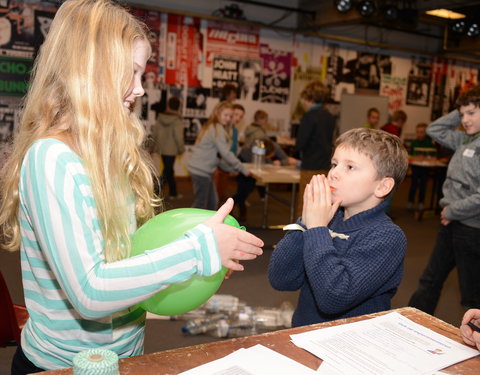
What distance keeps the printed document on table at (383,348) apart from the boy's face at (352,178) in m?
0.43

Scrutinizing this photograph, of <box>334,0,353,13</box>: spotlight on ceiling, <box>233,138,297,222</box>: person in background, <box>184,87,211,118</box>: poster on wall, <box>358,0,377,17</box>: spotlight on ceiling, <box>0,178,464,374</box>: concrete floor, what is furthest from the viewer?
<box>184,87,211,118</box>: poster on wall

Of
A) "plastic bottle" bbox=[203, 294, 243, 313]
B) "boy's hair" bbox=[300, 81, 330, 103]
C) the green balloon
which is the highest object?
"boy's hair" bbox=[300, 81, 330, 103]

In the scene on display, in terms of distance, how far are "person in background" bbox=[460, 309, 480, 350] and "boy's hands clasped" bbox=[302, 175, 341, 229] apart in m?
0.46

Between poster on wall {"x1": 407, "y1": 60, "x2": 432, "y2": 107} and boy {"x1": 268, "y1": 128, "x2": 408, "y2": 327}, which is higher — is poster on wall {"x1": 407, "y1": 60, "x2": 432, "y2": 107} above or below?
above

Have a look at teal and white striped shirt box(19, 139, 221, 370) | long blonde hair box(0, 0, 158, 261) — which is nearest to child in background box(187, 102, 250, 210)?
long blonde hair box(0, 0, 158, 261)

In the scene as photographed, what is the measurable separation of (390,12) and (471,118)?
6.11 meters

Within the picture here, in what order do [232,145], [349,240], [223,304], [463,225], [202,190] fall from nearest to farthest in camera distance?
[349,240] < [463,225] < [223,304] < [202,190] < [232,145]

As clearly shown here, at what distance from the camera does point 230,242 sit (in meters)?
1.01

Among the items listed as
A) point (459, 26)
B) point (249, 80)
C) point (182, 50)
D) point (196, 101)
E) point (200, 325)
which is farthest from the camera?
point (249, 80)

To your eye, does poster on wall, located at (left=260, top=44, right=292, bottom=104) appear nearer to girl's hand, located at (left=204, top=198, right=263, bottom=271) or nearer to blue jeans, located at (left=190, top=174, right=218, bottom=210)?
blue jeans, located at (left=190, top=174, right=218, bottom=210)

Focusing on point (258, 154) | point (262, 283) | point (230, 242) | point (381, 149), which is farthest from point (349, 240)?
point (258, 154)

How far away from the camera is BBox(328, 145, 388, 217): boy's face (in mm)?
1542

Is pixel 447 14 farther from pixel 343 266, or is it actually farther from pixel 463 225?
pixel 343 266

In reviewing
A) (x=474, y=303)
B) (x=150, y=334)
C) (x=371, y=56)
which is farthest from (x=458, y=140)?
(x=371, y=56)
